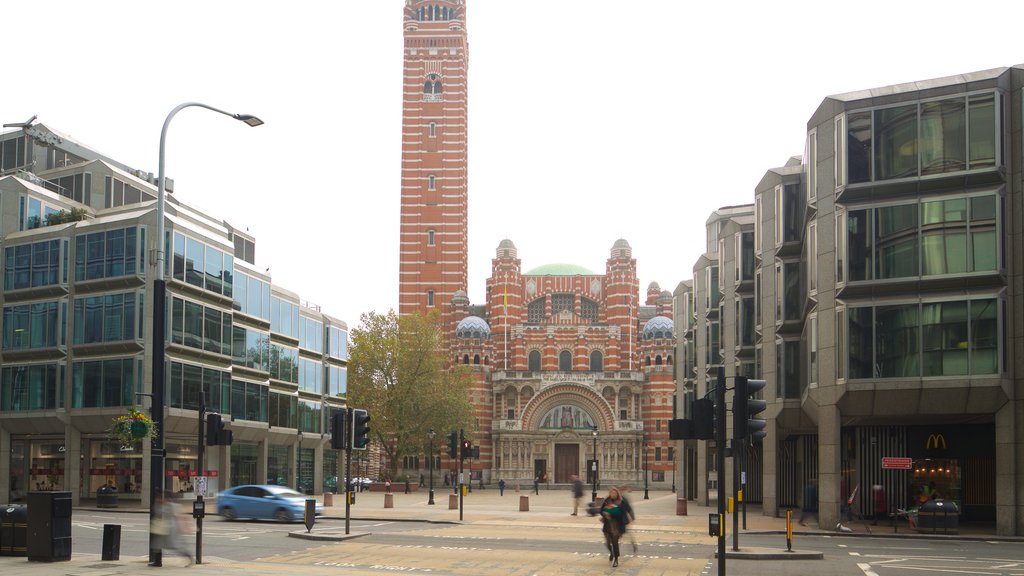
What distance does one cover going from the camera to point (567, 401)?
109625 mm

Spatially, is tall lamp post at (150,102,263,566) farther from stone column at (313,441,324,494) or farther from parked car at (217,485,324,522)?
stone column at (313,441,324,494)

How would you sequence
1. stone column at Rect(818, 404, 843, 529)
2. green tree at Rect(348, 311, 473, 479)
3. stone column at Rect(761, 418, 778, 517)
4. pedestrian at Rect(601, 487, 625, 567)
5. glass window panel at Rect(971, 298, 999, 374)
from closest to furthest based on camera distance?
pedestrian at Rect(601, 487, 625, 567) → glass window panel at Rect(971, 298, 999, 374) → stone column at Rect(818, 404, 843, 529) → stone column at Rect(761, 418, 778, 517) → green tree at Rect(348, 311, 473, 479)

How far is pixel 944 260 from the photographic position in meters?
34.4

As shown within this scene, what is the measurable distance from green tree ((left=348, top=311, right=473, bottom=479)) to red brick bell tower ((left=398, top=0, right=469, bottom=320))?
28848 mm

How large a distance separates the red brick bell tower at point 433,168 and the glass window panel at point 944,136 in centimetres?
8393

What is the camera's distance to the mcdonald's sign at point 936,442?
41.2 m

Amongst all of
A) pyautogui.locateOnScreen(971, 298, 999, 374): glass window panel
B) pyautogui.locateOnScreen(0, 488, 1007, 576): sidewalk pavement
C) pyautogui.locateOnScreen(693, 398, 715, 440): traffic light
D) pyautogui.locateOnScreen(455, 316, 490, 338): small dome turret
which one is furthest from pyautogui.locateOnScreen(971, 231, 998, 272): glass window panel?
pyautogui.locateOnScreen(455, 316, 490, 338): small dome turret

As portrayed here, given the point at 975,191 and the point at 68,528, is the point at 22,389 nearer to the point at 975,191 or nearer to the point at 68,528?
the point at 68,528

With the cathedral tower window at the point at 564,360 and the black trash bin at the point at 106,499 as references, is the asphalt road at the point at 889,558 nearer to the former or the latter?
the black trash bin at the point at 106,499

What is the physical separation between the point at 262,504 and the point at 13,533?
1672 centimetres

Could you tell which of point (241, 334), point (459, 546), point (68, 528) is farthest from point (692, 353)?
point (68, 528)

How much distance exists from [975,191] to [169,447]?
40371 mm

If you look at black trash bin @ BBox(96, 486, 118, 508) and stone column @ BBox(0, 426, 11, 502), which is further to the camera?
stone column @ BBox(0, 426, 11, 502)

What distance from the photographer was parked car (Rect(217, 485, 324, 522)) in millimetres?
39250
